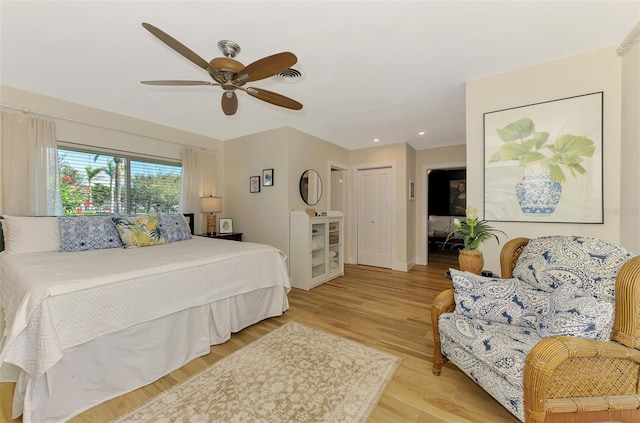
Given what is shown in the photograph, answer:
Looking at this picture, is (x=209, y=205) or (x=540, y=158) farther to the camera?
(x=209, y=205)

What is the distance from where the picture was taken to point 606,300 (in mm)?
1325

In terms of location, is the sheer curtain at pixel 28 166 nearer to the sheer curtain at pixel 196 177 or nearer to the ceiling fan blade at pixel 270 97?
the sheer curtain at pixel 196 177

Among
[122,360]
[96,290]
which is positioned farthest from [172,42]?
[122,360]

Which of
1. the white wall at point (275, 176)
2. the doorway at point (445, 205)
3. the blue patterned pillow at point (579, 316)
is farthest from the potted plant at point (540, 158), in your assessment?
the doorway at point (445, 205)

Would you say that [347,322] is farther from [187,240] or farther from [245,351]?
[187,240]

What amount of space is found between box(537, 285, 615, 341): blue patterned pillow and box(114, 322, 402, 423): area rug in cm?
107

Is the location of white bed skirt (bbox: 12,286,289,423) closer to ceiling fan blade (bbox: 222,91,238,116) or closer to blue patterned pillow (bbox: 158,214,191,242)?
blue patterned pillow (bbox: 158,214,191,242)

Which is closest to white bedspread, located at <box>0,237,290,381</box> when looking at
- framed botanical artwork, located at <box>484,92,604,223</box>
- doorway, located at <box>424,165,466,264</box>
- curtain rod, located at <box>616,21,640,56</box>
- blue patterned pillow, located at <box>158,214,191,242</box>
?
blue patterned pillow, located at <box>158,214,191,242</box>

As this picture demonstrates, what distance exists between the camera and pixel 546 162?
207cm

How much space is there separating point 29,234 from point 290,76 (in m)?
2.88

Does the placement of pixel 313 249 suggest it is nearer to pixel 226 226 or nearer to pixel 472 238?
pixel 226 226

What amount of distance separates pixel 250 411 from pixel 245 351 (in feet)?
2.12

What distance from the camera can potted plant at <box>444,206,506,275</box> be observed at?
203 centimetres

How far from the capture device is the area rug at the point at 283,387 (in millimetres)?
1476
